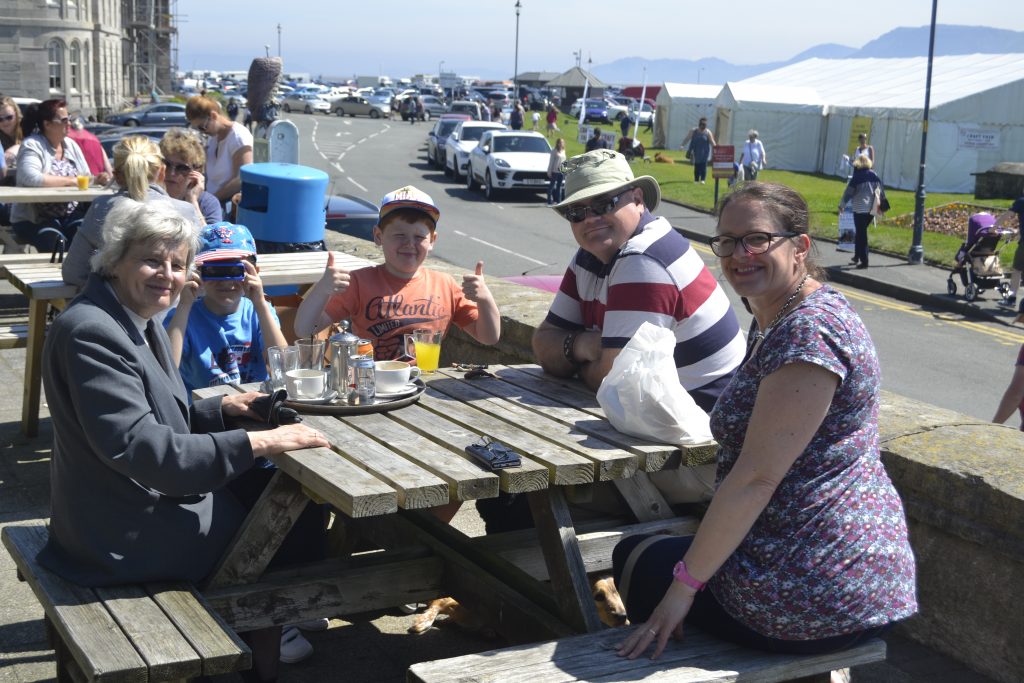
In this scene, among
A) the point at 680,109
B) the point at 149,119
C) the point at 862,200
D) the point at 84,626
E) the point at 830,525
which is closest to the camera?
the point at 830,525

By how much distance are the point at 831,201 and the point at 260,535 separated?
2583 cm

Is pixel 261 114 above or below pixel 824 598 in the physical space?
above

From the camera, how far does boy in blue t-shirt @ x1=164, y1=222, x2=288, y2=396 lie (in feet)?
14.1

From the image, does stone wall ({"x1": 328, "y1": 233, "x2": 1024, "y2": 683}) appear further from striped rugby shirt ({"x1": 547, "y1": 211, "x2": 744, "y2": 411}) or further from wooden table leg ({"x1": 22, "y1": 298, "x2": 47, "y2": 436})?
wooden table leg ({"x1": 22, "y1": 298, "x2": 47, "y2": 436})

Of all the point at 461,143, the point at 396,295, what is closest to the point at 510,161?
the point at 461,143

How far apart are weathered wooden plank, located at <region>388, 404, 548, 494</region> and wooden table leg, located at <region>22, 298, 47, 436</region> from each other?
3.09 meters

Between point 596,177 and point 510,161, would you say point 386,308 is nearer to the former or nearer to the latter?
point 596,177

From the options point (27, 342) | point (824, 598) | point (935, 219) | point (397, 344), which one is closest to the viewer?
point (824, 598)

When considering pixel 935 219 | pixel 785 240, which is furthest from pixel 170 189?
pixel 935 219

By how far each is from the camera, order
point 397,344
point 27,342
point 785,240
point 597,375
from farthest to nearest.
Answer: point 27,342, point 397,344, point 597,375, point 785,240

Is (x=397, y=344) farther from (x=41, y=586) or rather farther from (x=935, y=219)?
(x=935, y=219)

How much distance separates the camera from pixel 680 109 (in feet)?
147

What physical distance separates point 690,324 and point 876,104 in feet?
102

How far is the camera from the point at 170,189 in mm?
6438
